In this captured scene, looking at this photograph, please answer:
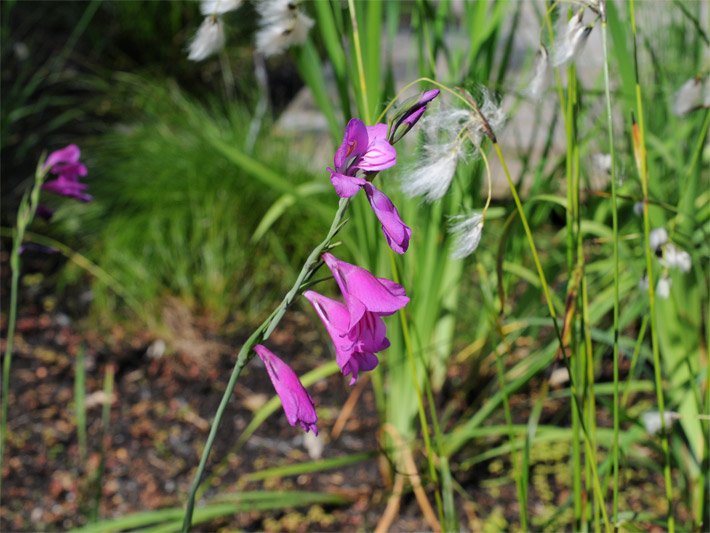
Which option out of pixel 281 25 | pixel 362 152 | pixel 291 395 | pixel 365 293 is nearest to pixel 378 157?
pixel 362 152

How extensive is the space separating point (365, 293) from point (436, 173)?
0.24 meters

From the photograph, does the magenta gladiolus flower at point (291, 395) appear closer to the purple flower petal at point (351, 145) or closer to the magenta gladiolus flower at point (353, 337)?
the magenta gladiolus flower at point (353, 337)

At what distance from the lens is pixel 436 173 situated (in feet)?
3.26

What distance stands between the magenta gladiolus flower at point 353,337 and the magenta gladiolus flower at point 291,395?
6 cm

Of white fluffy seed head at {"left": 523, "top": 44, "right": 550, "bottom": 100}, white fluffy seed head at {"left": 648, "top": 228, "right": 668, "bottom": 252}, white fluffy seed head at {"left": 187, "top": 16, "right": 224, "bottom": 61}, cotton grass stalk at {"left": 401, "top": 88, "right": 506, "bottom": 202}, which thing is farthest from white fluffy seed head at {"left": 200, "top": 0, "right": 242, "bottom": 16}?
white fluffy seed head at {"left": 648, "top": 228, "right": 668, "bottom": 252}

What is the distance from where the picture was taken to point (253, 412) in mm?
2482

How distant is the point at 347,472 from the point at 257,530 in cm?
28

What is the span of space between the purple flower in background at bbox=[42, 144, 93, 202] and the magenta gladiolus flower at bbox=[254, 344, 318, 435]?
0.60 m

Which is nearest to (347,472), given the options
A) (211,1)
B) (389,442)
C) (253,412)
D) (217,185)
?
(389,442)

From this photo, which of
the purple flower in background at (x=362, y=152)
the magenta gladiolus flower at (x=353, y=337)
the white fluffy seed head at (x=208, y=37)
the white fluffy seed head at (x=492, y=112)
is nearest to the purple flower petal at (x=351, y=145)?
the purple flower in background at (x=362, y=152)

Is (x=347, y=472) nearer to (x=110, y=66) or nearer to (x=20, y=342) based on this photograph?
(x=20, y=342)

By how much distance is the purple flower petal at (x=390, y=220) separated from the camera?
768 mm

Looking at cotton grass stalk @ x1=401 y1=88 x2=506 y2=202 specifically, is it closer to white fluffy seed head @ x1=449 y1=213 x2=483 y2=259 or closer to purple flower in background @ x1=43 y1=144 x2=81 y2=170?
white fluffy seed head @ x1=449 y1=213 x2=483 y2=259

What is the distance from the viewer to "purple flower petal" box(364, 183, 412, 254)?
77 centimetres
